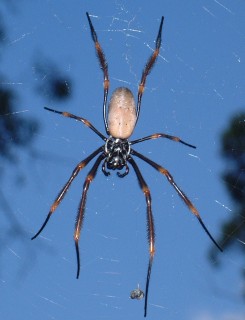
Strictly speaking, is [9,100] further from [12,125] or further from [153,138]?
[153,138]

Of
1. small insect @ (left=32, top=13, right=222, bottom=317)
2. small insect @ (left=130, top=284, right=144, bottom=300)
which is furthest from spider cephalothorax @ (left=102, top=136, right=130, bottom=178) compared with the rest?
small insect @ (left=130, top=284, right=144, bottom=300)

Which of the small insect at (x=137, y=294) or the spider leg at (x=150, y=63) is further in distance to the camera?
the small insect at (x=137, y=294)

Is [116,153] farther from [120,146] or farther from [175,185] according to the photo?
[175,185]

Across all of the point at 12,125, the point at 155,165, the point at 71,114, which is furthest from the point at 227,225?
the point at 71,114

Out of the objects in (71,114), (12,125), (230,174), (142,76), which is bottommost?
(12,125)

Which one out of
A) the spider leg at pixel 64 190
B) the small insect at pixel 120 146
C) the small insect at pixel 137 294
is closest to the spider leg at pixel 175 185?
the small insect at pixel 120 146

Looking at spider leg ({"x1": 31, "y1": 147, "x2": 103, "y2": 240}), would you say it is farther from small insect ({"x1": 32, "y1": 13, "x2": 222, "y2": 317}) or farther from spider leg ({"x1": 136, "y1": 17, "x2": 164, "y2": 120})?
spider leg ({"x1": 136, "y1": 17, "x2": 164, "y2": 120})

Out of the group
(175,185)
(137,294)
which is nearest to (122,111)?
(175,185)

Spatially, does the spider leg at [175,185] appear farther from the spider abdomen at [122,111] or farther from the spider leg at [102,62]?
the spider leg at [102,62]
